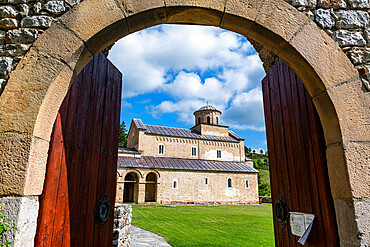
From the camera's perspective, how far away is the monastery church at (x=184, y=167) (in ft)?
78.8

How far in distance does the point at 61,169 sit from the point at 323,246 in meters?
2.53

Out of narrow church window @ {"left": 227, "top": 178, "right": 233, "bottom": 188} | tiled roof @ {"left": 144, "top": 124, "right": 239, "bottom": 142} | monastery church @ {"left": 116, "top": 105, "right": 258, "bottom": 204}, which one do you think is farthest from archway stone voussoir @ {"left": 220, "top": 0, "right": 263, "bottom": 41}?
narrow church window @ {"left": 227, "top": 178, "right": 233, "bottom": 188}

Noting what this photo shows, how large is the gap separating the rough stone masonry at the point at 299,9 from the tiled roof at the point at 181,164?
69.8ft

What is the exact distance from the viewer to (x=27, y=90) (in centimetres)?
209

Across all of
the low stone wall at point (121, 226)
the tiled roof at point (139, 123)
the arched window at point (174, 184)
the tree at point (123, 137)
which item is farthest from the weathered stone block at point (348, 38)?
the tree at point (123, 137)

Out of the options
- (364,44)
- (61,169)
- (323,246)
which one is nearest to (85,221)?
(61,169)

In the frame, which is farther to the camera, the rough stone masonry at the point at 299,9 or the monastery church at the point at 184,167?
the monastery church at the point at 184,167

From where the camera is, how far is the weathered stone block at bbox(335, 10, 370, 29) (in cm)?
249

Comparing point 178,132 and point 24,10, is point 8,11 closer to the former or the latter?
point 24,10

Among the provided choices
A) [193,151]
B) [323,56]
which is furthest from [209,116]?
[323,56]

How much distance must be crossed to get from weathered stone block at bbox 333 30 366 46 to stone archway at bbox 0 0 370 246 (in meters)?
0.10

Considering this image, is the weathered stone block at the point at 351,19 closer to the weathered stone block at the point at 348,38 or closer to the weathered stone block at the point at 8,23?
the weathered stone block at the point at 348,38

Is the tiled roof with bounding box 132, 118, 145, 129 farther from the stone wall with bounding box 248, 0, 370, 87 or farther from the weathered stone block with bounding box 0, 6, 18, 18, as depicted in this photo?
the stone wall with bounding box 248, 0, 370, 87

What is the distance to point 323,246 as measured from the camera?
231 cm
